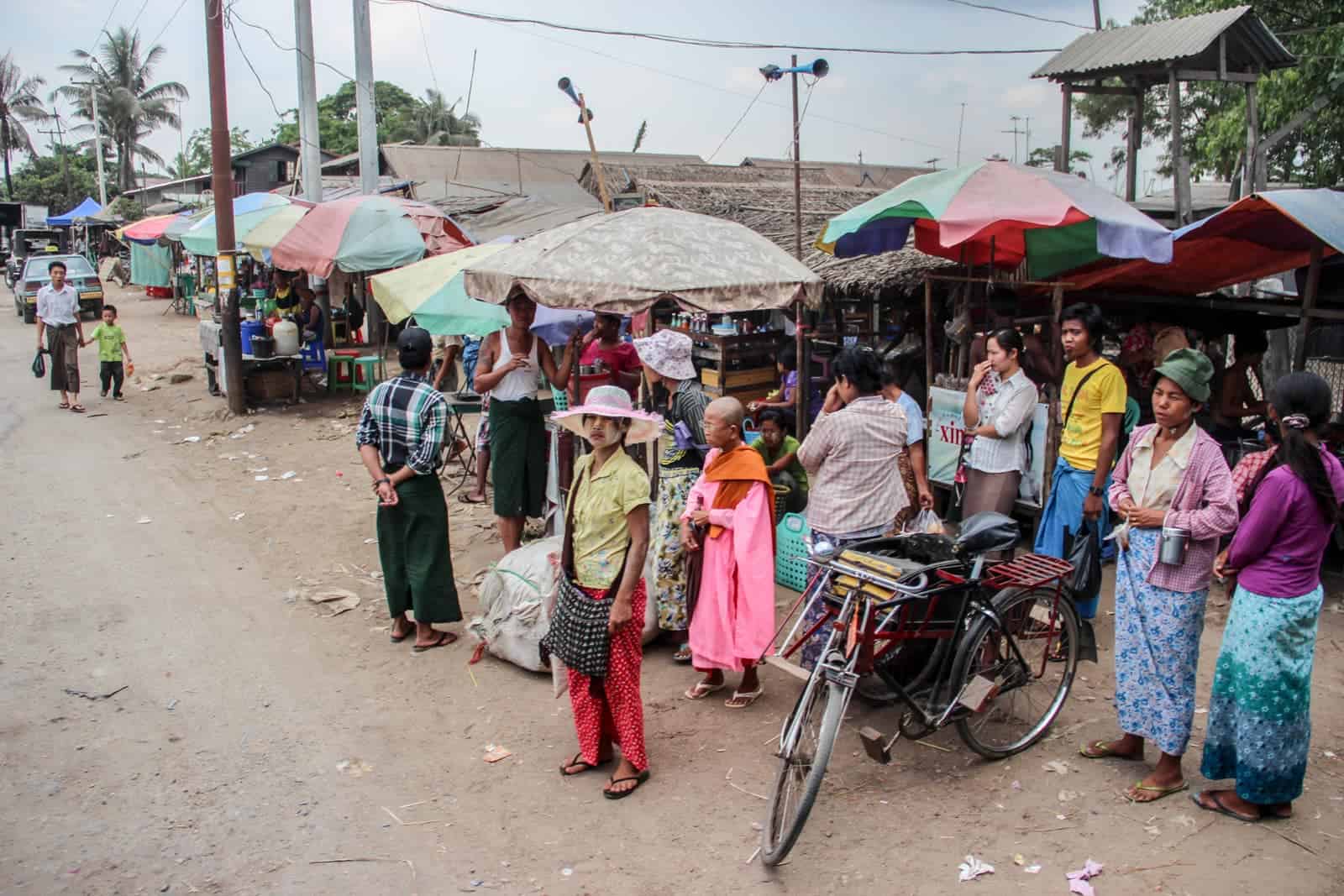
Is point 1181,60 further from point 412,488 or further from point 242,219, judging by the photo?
point 242,219

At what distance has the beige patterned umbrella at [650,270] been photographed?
5652 millimetres

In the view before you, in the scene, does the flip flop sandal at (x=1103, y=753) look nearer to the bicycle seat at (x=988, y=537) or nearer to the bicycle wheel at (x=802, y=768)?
the bicycle seat at (x=988, y=537)

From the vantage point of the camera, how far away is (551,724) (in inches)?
200

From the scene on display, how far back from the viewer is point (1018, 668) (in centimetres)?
460

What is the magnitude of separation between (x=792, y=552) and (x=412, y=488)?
7.80 ft

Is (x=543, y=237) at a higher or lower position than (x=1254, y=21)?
lower

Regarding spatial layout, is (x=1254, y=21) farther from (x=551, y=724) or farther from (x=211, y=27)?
(x=211, y=27)

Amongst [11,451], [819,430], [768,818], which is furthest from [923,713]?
[11,451]

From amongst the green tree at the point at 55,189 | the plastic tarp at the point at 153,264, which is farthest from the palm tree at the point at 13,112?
the plastic tarp at the point at 153,264

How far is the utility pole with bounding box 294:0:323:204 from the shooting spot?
51.4 feet

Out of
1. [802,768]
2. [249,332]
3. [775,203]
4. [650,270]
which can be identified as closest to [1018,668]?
[802,768]

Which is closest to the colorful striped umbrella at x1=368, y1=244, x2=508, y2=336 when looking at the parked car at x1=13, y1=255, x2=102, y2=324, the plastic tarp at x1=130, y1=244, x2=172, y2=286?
the parked car at x1=13, y1=255, x2=102, y2=324

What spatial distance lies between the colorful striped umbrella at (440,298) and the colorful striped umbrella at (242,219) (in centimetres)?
524

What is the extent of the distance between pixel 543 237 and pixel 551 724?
3028mm
